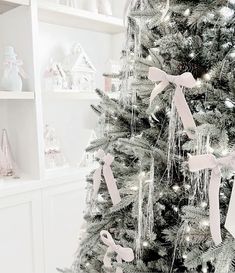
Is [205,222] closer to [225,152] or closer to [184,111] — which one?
[225,152]

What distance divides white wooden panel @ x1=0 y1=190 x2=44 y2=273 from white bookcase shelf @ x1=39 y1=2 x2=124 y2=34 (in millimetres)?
1043

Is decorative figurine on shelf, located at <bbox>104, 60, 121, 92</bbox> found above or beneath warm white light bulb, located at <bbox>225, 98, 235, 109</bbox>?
above

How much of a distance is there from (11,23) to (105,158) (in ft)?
3.98

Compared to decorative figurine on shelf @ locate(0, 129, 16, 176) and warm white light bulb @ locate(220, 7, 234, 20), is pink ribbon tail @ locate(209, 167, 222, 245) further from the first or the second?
decorative figurine on shelf @ locate(0, 129, 16, 176)

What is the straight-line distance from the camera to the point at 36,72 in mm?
1847

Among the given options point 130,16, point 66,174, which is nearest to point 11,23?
point 66,174

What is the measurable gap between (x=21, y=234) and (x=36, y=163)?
394 mm

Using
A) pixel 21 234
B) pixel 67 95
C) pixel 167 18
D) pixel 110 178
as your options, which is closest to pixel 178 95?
pixel 167 18

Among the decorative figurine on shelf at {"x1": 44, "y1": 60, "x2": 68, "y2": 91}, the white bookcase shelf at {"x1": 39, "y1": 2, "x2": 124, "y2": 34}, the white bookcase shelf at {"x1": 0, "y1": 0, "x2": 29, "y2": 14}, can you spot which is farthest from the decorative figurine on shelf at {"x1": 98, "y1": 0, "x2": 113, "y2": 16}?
the white bookcase shelf at {"x1": 0, "y1": 0, "x2": 29, "y2": 14}

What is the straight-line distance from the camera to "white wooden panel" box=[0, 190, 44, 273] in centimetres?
182

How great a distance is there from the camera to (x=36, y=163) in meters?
1.90

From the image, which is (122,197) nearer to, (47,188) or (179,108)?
(179,108)

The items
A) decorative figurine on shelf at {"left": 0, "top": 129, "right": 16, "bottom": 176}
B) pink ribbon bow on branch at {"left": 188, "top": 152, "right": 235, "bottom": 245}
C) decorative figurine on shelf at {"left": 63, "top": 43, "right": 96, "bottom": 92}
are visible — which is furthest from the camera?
decorative figurine on shelf at {"left": 63, "top": 43, "right": 96, "bottom": 92}

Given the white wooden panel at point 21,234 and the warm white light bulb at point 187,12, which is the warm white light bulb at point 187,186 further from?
the white wooden panel at point 21,234
